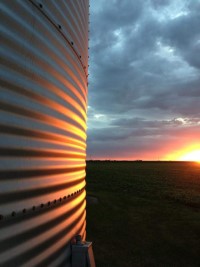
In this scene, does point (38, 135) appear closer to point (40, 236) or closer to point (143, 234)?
point (40, 236)

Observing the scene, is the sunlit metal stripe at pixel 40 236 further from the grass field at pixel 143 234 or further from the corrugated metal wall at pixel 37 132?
the grass field at pixel 143 234

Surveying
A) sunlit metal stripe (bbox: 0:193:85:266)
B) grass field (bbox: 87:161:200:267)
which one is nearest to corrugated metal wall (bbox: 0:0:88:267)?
sunlit metal stripe (bbox: 0:193:85:266)

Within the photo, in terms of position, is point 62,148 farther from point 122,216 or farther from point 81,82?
point 122,216

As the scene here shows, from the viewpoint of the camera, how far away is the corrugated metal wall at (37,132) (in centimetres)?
292

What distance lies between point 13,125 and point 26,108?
11.7 inches

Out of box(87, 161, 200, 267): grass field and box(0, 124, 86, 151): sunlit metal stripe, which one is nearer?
box(0, 124, 86, 151): sunlit metal stripe

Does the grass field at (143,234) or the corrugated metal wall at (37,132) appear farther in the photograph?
the grass field at (143,234)

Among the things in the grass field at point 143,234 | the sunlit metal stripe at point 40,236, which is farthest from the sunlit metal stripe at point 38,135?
the grass field at point 143,234

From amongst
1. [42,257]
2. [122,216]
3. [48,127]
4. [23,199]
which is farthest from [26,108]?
[122,216]

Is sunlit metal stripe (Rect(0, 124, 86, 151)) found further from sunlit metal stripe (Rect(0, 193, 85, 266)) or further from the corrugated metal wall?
sunlit metal stripe (Rect(0, 193, 85, 266))

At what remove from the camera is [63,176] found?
4.37 metres

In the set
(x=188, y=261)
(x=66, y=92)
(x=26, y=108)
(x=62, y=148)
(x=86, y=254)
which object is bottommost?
(x=188, y=261)

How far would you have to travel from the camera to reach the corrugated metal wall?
2.92 metres

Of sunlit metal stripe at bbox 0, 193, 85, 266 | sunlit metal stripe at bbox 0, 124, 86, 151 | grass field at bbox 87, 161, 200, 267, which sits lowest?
grass field at bbox 87, 161, 200, 267
